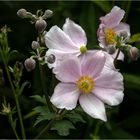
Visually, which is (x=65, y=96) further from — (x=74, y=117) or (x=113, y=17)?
(x=113, y=17)

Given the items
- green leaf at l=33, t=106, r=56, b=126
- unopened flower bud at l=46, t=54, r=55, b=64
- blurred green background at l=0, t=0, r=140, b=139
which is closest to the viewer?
Result: unopened flower bud at l=46, t=54, r=55, b=64

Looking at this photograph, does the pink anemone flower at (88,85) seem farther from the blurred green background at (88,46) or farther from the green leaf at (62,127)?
the blurred green background at (88,46)

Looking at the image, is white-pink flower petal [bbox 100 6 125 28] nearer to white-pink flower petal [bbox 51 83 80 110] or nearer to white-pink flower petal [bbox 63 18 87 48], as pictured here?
white-pink flower petal [bbox 63 18 87 48]

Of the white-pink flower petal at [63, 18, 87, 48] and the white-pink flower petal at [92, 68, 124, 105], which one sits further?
the white-pink flower petal at [63, 18, 87, 48]

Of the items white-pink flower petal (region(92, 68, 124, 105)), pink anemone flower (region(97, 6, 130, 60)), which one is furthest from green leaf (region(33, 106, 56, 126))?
pink anemone flower (region(97, 6, 130, 60))

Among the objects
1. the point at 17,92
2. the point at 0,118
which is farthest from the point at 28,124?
the point at 17,92

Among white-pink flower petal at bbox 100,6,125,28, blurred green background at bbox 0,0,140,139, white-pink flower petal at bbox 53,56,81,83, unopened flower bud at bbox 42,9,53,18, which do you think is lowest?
blurred green background at bbox 0,0,140,139

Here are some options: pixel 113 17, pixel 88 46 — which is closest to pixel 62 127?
pixel 113 17

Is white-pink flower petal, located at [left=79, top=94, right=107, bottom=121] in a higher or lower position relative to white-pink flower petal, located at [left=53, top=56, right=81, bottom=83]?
lower
